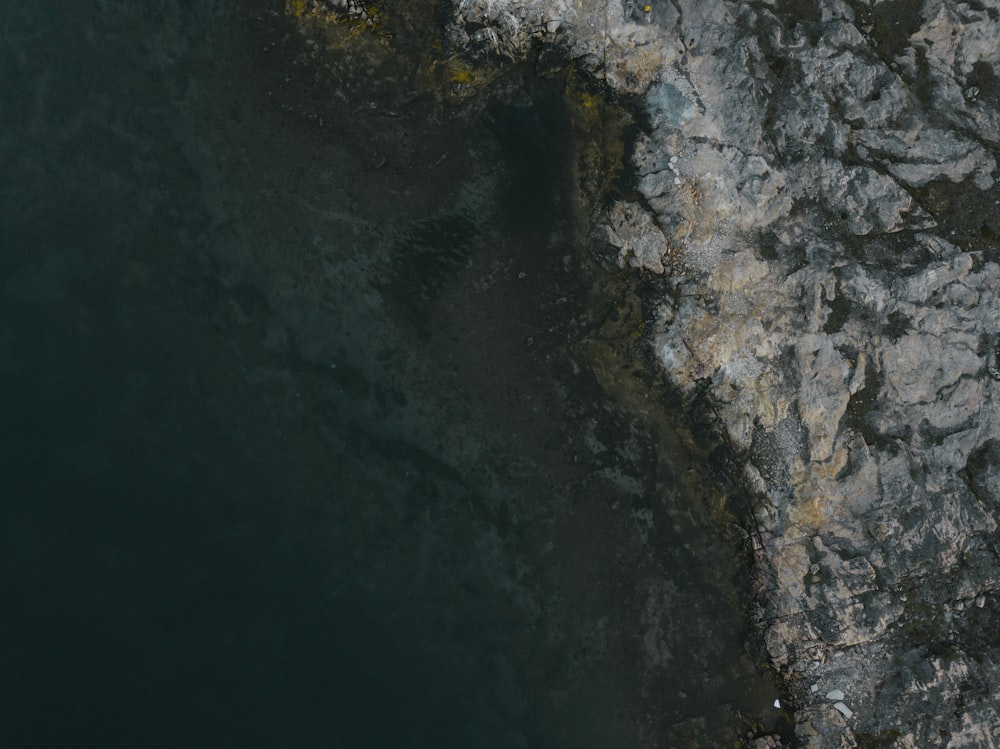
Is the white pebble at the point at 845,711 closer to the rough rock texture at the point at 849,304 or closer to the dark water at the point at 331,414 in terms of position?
the rough rock texture at the point at 849,304

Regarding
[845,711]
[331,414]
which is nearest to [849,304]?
[845,711]

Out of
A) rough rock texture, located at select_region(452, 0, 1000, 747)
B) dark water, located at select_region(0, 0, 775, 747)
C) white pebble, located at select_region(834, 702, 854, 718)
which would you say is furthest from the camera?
dark water, located at select_region(0, 0, 775, 747)

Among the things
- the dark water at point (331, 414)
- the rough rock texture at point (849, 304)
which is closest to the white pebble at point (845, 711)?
the rough rock texture at point (849, 304)

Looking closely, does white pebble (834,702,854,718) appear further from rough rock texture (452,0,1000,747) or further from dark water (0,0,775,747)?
dark water (0,0,775,747)

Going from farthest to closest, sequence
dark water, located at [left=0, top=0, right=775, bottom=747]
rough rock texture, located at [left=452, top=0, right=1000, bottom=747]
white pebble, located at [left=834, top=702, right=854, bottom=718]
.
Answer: dark water, located at [left=0, top=0, right=775, bottom=747]
white pebble, located at [left=834, top=702, right=854, bottom=718]
rough rock texture, located at [left=452, top=0, right=1000, bottom=747]

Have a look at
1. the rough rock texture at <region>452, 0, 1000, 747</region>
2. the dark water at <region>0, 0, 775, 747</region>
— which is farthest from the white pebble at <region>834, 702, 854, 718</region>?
the dark water at <region>0, 0, 775, 747</region>

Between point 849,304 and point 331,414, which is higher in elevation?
point 849,304

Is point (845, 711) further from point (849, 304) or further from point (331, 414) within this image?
point (331, 414)

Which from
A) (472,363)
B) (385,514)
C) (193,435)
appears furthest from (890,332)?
(193,435)
